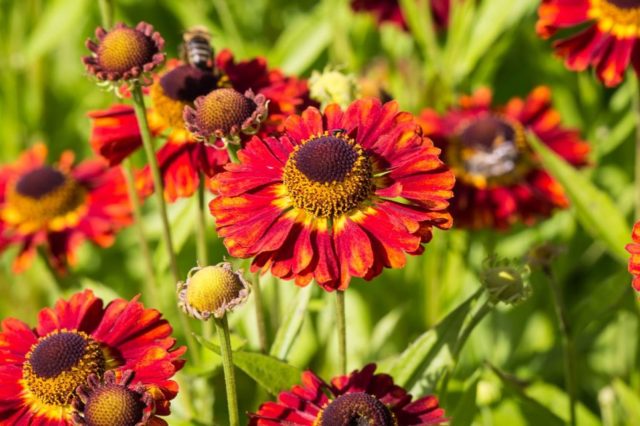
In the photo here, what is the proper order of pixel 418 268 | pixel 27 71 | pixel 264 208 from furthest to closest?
1. pixel 27 71
2. pixel 418 268
3. pixel 264 208

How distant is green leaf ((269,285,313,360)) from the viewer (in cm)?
151

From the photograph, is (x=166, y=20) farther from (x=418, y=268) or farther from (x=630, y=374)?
(x=630, y=374)

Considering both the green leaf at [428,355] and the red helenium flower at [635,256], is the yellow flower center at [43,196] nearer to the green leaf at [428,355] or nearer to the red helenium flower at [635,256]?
the green leaf at [428,355]

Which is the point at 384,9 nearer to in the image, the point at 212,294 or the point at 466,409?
the point at 466,409

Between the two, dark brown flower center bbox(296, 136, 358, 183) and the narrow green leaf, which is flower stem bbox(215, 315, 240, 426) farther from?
the narrow green leaf

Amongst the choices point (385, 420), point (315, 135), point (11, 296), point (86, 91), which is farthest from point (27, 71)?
point (385, 420)

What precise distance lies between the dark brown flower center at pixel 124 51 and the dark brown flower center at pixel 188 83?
21 centimetres

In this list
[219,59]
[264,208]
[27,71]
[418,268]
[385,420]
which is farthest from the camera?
[27,71]

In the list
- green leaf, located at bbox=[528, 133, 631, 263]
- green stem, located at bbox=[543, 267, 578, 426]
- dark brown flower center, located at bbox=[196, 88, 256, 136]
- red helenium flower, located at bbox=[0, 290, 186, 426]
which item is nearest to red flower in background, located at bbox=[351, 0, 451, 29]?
green leaf, located at bbox=[528, 133, 631, 263]

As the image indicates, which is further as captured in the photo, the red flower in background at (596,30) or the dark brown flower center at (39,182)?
the dark brown flower center at (39,182)

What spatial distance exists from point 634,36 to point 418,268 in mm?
861

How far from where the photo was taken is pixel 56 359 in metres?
1.27

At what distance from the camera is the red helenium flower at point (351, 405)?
1175mm

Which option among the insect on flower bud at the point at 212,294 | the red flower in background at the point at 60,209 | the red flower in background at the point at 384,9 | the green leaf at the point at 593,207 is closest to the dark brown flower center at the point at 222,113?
the insect on flower bud at the point at 212,294
